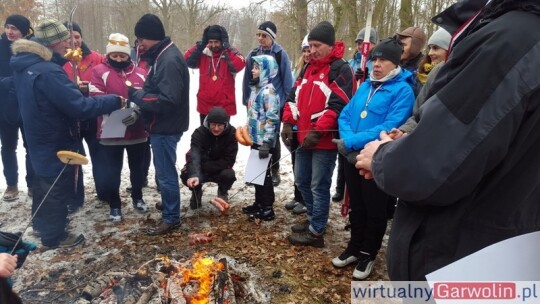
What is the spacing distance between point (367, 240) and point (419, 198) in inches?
96.1

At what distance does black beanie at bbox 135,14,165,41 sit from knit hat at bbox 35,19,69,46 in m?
0.88

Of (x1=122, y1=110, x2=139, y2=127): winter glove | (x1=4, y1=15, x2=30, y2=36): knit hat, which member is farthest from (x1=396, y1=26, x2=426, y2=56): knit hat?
(x1=4, y1=15, x2=30, y2=36): knit hat

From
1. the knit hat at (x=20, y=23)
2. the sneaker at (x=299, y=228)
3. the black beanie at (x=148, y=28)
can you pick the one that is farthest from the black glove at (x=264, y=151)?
the knit hat at (x=20, y=23)

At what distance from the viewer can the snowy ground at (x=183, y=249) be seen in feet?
11.2

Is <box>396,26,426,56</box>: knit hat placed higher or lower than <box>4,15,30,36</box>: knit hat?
lower

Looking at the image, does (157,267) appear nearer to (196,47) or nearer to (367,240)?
(367,240)

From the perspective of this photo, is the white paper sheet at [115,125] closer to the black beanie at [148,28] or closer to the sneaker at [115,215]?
the black beanie at [148,28]

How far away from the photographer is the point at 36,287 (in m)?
3.35

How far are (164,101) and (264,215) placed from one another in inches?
82.1

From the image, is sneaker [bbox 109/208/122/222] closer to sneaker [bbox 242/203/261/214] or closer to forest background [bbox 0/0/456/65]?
sneaker [bbox 242/203/261/214]

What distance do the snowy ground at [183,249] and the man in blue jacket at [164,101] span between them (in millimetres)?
438

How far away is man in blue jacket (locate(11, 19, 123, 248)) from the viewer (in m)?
3.71

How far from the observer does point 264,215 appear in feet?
16.1

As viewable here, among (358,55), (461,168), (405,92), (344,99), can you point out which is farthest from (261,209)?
(461,168)
